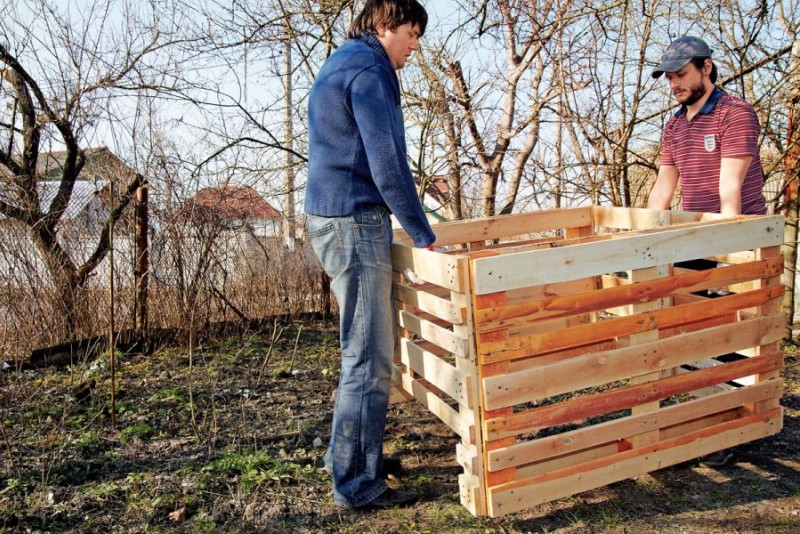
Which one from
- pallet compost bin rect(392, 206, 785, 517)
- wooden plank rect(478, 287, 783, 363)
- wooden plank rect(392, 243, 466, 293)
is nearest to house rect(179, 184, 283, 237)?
pallet compost bin rect(392, 206, 785, 517)

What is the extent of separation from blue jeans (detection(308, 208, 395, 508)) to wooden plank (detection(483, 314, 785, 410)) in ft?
1.76

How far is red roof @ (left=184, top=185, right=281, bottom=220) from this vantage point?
573 cm

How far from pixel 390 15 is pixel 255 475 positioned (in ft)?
6.94

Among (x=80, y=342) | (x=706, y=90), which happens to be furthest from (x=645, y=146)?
(x=80, y=342)

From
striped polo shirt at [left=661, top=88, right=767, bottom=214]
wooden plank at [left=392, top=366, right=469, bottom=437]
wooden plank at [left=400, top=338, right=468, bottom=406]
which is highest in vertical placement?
striped polo shirt at [left=661, top=88, right=767, bottom=214]

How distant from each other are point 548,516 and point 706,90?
2.14 meters

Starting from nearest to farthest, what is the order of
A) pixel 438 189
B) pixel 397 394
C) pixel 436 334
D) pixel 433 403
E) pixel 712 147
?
pixel 436 334 < pixel 433 403 < pixel 712 147 < pixel 397 394 < pixel 438 189

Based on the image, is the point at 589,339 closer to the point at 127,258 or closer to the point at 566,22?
the point at 566,22

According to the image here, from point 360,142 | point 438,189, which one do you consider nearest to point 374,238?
point 360,142

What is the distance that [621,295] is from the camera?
8.64ft

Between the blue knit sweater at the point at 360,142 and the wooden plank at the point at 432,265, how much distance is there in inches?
3.5

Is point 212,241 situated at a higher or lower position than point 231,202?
lower

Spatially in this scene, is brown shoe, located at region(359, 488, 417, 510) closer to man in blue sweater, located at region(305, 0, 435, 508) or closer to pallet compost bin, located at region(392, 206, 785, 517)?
man in blue sweater, located at region(305, 0, 435, 508)

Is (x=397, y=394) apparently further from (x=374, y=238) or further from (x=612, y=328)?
(x=612, y=328)
